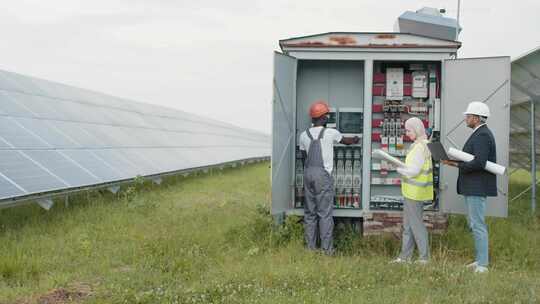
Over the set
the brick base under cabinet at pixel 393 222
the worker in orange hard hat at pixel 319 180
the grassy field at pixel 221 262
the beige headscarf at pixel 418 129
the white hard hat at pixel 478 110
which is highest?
the white hard hat at pixel 478 110

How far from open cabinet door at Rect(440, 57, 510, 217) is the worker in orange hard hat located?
1.64 m

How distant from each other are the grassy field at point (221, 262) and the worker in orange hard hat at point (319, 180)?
0.28m

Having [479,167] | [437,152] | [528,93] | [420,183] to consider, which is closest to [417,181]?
[420,183]

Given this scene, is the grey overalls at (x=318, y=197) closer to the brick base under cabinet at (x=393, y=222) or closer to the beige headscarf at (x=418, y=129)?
the brick base under cabinet at (x=393, y=222)

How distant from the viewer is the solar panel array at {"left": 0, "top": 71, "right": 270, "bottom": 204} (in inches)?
334

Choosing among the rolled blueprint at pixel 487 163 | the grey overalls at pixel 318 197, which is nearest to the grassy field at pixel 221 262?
the grey overalls at pixel 318 197

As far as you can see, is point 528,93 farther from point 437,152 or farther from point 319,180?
point 319,180

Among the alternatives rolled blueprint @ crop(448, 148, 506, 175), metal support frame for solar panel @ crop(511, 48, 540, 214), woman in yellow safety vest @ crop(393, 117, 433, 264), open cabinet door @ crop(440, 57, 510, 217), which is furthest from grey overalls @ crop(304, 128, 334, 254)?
metal support frame for solar panel @ crop(511, 48, 540, 214)

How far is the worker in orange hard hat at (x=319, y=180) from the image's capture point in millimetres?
7145

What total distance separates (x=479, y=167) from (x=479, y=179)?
153mm

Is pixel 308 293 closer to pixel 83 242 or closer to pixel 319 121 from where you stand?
pixel 319 121

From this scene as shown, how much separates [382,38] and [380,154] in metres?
1.78

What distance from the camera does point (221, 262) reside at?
6328 millimetres

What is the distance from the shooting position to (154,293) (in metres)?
5.05
